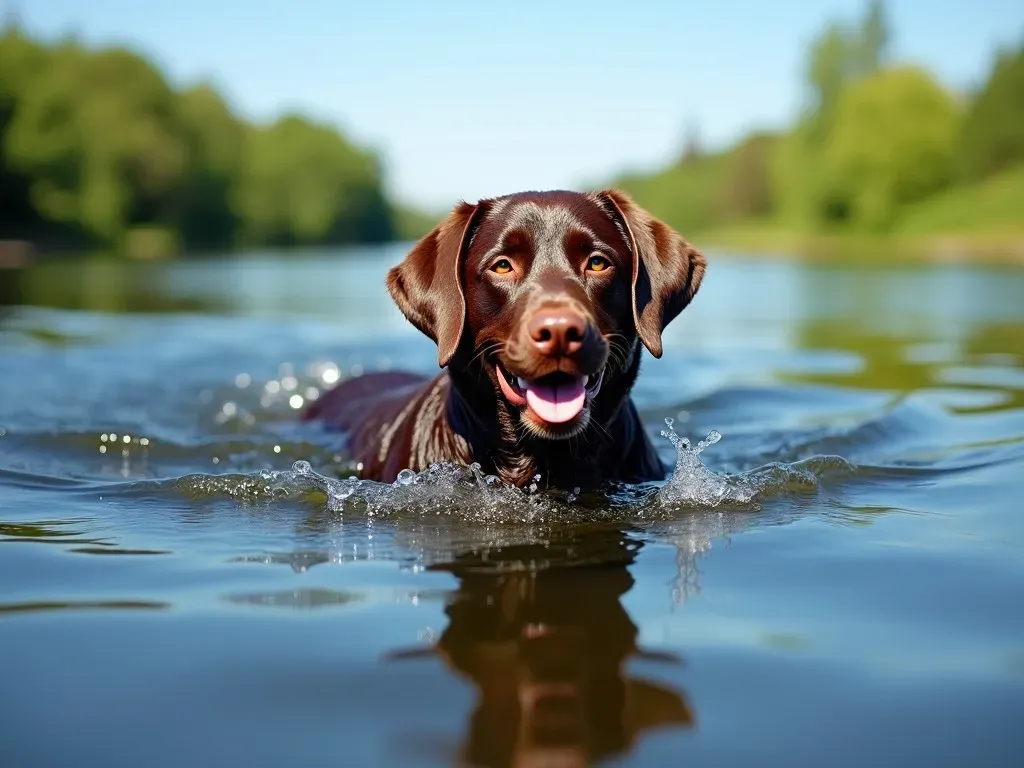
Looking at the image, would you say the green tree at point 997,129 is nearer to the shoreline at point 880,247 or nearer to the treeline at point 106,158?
the shoreline at point 880,247

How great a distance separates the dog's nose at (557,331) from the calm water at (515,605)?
77 centimetres

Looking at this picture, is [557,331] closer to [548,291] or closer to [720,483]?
[548,291]

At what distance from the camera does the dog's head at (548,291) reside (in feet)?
14.8

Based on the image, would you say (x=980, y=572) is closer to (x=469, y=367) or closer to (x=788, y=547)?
(x=788, y=547)

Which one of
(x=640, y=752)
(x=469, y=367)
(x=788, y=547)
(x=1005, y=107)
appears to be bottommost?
(x=640, y=752)

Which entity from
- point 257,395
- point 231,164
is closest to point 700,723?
point 257,395

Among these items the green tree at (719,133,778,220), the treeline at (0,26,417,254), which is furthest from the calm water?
the green tree at (719,133,778,220)

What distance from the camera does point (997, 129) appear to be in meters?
85.8

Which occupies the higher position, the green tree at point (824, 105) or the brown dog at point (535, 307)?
the green tree at point (824, 105)

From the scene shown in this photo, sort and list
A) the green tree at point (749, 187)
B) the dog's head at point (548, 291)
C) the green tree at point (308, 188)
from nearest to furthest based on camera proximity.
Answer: the dog's head at point (548, 291), the green tree at point (308, 188), the green tree at point (749, 187)

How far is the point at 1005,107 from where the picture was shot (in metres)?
86.2

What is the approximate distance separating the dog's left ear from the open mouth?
447 mm

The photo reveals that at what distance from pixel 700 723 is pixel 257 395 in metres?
7.98

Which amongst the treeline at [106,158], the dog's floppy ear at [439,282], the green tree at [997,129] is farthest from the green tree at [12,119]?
the green tree at [997,129]
